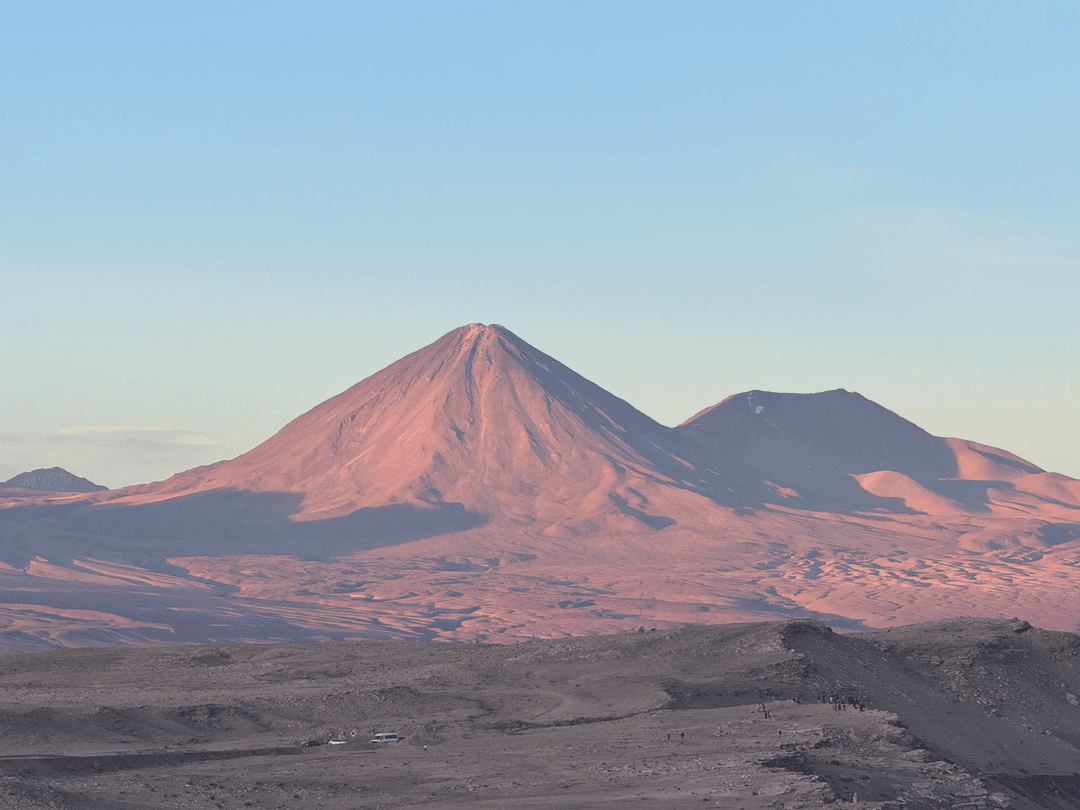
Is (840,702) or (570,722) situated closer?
(570,722)

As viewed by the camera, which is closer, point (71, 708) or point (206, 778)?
point (206, 778)

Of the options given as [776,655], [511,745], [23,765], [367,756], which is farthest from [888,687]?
[23,765]

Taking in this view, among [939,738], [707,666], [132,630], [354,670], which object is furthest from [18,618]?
[939,738]

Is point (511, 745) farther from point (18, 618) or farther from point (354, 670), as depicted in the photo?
point (18, 618)

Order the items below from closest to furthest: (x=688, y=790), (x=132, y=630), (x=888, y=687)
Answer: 1. (x=688, y=790)
2. (x=888, y=687)
3. (x=132, y=630)

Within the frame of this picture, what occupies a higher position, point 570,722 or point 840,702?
point 840,702

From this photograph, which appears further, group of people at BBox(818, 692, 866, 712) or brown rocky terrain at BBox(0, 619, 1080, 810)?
group of people at BBox(818, 692, 866, 712)

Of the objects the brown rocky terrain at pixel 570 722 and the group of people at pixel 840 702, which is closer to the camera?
the brown rocky terrain at pixel 570 722

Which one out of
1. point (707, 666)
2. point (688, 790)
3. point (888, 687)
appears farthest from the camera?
point (707, 666)
